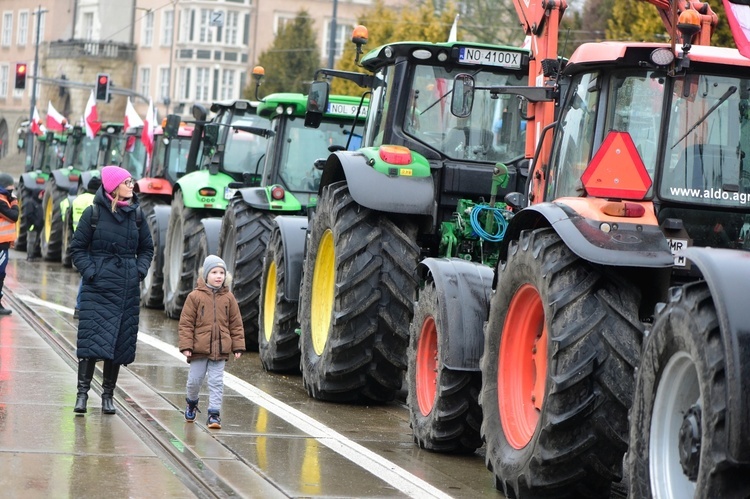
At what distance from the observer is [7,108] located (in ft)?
293

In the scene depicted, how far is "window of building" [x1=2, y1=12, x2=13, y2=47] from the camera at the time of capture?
91.2 meters

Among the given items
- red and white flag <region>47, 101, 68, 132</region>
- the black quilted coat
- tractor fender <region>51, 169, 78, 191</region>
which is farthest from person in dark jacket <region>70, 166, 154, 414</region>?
red and white flag <region>47, 101, 68, 132</region>

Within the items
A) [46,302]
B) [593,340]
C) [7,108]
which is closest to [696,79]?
[593,340]

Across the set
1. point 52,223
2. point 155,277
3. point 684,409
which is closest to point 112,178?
point 684,409

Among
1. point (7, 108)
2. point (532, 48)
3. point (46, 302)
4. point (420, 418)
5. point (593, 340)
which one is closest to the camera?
point (593, 340)

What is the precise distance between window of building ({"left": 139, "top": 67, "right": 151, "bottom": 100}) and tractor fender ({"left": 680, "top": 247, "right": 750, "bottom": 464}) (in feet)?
257

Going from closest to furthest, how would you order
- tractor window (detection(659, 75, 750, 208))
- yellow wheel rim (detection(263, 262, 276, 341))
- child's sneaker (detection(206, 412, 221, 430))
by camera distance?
tractor window (detection(659, 75, 750, 208)), child's sneaker (detection(206, 412, 221, 430)), yellow wheel rim (detection(263, 262, 276, 341))

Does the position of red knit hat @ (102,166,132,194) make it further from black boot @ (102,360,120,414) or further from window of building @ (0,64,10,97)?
window of building @ (0,64,10,97)

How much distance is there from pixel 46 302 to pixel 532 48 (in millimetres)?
10285

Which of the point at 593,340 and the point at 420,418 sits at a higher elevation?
the point at 593,340

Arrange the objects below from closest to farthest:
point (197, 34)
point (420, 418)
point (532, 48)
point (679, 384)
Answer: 1. point (679, 384)
2. point (420, 418)
3. point (532, 48)
4. point (197, 34)

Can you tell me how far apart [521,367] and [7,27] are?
8798 centimetres

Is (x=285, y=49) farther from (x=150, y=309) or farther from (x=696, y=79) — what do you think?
(x=696, y=79)

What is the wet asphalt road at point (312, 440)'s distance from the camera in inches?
321
